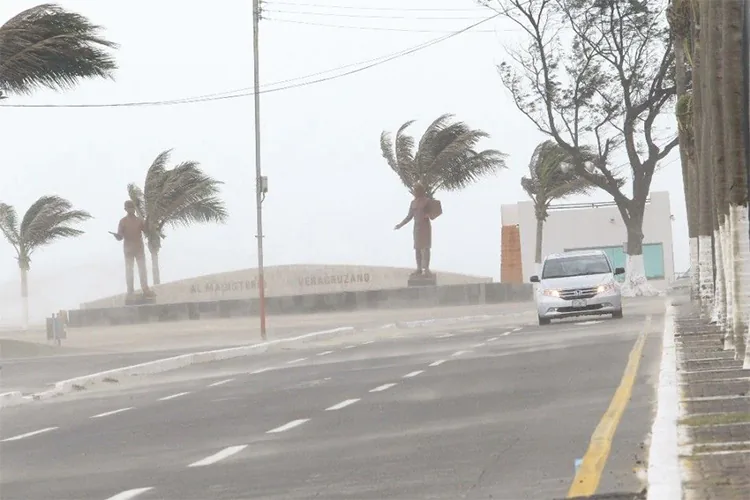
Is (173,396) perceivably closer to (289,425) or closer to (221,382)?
(221,382)

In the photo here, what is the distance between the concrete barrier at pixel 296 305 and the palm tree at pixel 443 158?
7857 millimetres

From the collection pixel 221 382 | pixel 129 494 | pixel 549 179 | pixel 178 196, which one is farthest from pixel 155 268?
pixel 129 494

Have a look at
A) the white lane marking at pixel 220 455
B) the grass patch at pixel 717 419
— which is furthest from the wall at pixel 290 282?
the grass patch at pixel 717 419

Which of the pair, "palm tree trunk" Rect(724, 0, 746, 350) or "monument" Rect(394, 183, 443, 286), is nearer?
"palm tree trunk" Rect(724, 0, 746, 350)

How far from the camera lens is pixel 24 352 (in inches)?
1528

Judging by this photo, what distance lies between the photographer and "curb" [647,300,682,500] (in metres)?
8.86

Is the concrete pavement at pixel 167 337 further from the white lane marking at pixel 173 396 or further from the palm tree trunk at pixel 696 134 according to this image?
the palm tree trunk at pixel 696 134

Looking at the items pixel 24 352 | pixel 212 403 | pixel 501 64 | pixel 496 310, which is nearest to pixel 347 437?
pixel 212 403

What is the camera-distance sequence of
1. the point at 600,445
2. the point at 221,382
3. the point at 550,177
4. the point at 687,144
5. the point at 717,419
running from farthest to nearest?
the point at 550,177 → the point at 687,144 → the point at 221,382 → the point at 717,419 → the point at 600,445

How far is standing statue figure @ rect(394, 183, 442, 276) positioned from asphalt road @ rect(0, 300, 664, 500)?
127 feet

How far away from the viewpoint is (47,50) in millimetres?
36906

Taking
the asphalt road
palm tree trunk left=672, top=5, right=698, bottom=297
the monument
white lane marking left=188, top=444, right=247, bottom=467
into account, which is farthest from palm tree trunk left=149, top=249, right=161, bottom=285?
white lane marking left=188, top=444, right=247, bottom=467

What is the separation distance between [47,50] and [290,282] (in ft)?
131

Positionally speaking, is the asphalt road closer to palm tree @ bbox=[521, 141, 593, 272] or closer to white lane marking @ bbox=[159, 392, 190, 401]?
white lane marking @ bbox=[159, 392, 190, 401]
